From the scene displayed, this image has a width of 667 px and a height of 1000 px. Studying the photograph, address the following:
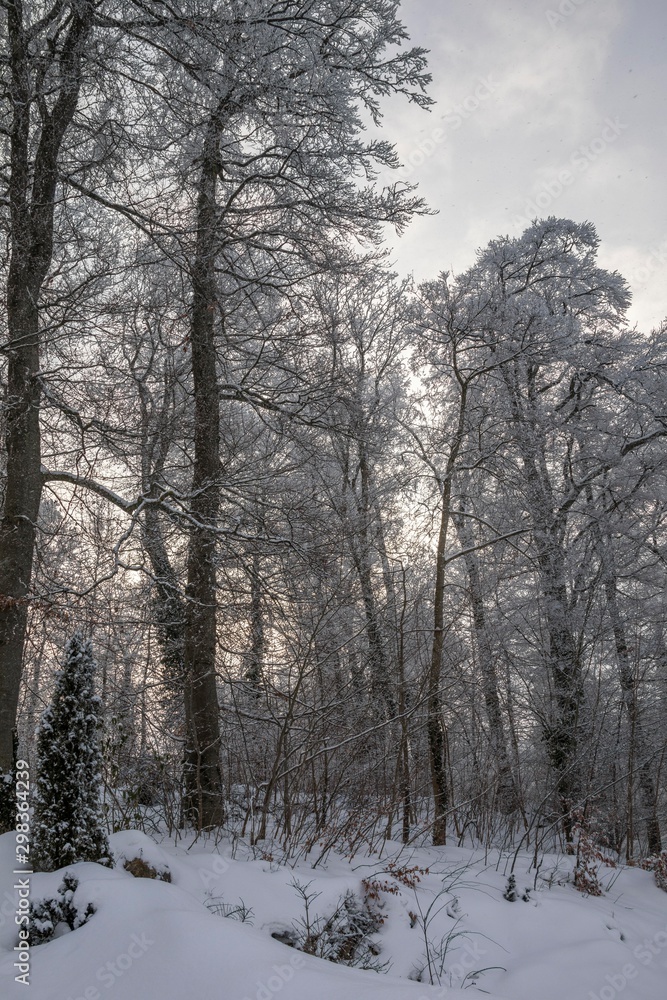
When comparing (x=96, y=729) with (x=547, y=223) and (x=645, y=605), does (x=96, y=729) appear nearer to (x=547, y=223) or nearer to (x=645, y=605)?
(x=645, y=605)

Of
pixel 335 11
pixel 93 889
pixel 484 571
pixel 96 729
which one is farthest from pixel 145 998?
pixel 484 571

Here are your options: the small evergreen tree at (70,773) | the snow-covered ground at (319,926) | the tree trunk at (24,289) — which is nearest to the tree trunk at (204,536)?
the snow-covered ground at (319,926)

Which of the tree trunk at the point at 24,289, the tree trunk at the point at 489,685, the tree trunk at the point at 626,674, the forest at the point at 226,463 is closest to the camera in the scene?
the tree trunk at the point at 24,289

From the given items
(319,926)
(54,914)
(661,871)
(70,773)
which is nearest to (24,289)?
(70,773)

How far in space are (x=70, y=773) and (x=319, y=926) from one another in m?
1.85

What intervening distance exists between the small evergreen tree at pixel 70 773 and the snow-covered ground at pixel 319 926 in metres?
0.24

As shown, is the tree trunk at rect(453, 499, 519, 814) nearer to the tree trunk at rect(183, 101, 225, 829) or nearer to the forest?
the forest

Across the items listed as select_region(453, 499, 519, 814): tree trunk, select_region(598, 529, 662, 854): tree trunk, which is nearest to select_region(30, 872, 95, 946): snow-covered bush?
select_region(453, 499, 519, 814): tree trunk

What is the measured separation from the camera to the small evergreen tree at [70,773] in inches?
155

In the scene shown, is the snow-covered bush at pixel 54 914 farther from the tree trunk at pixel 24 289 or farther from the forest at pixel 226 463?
the tree trunk at pixel 24 289

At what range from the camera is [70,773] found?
13.4 feet

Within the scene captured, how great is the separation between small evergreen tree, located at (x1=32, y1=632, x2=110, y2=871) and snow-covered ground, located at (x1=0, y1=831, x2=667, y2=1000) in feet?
0.79

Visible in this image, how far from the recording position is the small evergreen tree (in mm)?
3947

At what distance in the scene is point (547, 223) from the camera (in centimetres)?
1266
